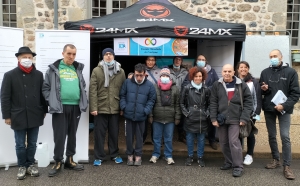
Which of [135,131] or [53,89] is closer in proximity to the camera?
[53,89]

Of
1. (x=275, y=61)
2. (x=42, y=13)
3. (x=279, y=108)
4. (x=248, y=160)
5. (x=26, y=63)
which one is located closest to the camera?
(x=26, y=63)

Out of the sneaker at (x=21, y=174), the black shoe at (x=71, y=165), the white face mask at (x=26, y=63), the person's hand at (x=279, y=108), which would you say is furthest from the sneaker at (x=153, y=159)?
the white face mask at (x=26, y=63)

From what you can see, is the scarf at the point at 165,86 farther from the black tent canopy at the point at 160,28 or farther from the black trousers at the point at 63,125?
the black trousers at the point at 63,125

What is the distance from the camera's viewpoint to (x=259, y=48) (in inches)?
355

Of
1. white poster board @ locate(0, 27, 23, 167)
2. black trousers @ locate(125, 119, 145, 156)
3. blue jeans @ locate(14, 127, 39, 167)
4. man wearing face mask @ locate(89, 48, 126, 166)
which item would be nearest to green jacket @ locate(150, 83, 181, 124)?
black trousers @ locate(125, 119, 145, 156)

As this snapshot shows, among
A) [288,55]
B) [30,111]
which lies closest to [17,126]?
[30,111]

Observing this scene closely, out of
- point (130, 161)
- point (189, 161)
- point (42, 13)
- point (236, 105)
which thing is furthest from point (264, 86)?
point (42, 13)

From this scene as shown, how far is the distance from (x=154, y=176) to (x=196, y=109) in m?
1.20

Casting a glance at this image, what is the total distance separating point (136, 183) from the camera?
4410mm

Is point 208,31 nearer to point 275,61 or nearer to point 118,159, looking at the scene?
point 275,61

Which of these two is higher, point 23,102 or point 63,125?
point 23,102

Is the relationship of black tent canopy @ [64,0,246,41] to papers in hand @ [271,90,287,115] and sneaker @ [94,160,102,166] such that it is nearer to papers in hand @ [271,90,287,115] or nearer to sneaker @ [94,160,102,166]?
papers in hand @ [271,90,287,115]

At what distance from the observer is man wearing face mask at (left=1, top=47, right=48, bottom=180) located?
4.34m

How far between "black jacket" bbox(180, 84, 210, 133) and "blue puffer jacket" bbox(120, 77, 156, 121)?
53 centimetres
